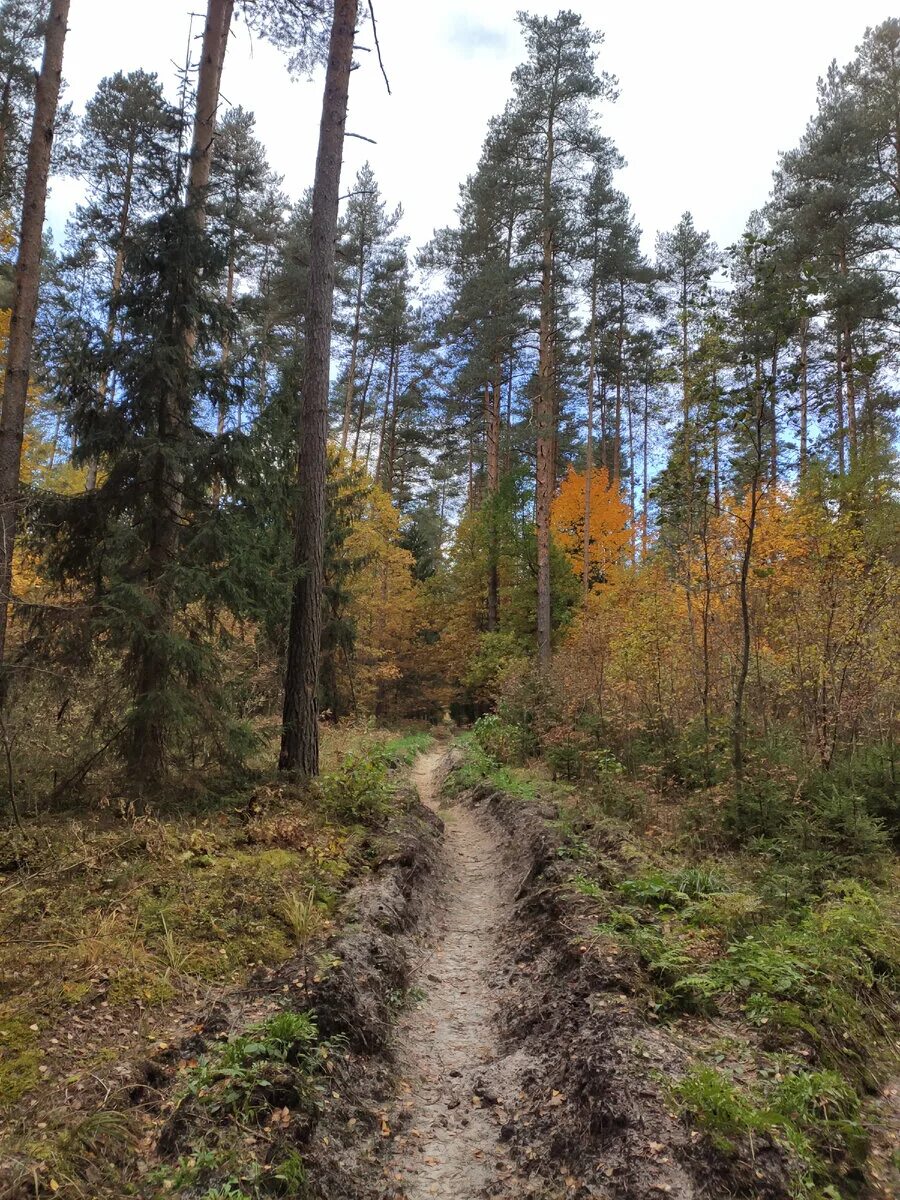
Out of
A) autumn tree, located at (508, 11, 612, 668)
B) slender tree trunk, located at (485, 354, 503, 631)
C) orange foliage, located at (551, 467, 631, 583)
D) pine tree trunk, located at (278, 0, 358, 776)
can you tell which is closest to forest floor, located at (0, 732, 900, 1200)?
pine tree trunk, located at (278, 0, 358, 776)

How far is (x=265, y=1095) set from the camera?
2.98 m

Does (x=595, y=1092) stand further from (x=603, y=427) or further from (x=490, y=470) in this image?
(x=603, y=427)

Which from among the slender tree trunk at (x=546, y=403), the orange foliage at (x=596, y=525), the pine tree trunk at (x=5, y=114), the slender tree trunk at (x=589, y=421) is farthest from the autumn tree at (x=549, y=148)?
the pine tree trunk at (x=5, y=114)

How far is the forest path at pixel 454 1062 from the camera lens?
3078 mm

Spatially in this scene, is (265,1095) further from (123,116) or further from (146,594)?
(123,116)

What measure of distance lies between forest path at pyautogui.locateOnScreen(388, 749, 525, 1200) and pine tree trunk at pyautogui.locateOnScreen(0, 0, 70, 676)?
22.0 feet

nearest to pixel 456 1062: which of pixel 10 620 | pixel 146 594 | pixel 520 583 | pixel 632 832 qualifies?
pixel 632 832

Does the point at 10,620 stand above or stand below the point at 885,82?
below

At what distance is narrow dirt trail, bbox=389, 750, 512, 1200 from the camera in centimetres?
308

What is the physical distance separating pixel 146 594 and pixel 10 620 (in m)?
1.62

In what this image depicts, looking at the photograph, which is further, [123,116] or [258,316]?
[123,116]

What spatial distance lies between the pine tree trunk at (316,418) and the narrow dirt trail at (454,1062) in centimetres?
285

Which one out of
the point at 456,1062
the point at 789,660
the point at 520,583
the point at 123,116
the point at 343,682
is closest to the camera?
the point at 456,1062

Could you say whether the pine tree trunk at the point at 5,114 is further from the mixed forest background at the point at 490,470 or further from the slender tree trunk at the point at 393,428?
the slender tree trunk at the point at 393,428
